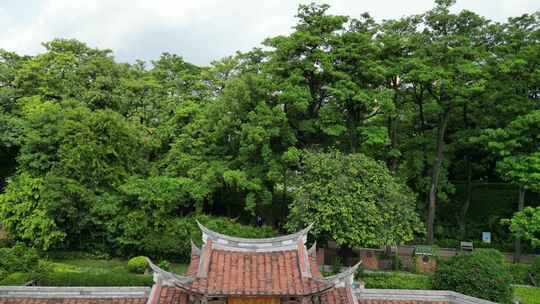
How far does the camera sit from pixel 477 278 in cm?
1551

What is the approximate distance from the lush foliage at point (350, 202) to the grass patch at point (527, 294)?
513 centimetres

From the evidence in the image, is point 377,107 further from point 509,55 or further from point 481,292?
point 481,292

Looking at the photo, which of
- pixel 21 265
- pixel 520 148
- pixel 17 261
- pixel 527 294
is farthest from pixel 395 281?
pixel 17 261

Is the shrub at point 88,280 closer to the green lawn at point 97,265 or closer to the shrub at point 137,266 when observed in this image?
the green lawn at point 97,265

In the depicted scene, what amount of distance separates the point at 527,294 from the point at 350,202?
→ 869 cm

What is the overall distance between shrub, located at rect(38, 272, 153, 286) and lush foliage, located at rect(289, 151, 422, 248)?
7.66 metres

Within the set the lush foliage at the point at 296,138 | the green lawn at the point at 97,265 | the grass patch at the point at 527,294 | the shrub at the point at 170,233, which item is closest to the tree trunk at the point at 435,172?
the lush foliage at the point at 296,138

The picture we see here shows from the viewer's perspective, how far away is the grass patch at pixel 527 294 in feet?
55.6

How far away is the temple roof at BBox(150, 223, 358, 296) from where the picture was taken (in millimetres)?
8609

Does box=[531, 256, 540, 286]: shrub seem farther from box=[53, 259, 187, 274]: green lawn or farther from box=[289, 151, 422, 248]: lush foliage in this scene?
box=[53, 259, 187, 274]: green lawn

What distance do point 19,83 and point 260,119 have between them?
1832 cm

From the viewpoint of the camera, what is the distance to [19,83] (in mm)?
28359

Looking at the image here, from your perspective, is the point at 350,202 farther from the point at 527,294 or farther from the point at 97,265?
the point at 97,265

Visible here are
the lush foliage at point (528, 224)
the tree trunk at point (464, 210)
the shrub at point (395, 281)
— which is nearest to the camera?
the shrub at point (395, 281)
